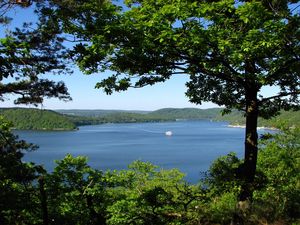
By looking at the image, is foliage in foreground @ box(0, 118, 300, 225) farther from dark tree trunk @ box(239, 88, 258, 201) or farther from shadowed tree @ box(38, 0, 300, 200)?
shadowed tree @ box(38, 0, 300, 200)

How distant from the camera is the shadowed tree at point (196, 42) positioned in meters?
5.77

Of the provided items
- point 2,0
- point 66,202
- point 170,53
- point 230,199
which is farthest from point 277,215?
point 2,0

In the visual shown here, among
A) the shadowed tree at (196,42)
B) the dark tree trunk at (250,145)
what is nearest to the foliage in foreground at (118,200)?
the dark tree trunk at (250,145)

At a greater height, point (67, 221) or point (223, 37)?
point (223, 37)

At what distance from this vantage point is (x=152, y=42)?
6.13 metres

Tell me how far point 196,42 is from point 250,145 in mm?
2672

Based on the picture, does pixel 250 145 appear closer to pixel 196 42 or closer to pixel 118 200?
pixel 196 42

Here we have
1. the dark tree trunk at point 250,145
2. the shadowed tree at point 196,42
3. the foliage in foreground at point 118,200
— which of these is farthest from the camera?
the foliage in foreground at point 118,200

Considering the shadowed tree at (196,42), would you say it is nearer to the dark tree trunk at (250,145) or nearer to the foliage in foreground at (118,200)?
the dark tree trunk at (250,145)

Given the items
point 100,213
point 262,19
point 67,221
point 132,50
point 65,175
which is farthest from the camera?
point 65,175

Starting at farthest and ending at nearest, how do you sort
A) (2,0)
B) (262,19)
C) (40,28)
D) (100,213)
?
(100,213), (40,28), (2,0), (262,19)

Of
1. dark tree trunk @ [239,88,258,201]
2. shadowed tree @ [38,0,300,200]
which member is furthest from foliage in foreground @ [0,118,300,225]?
shadowed tree @ [38,0,300,200]

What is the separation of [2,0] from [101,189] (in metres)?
6.22

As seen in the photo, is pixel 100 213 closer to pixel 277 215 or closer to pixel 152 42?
pixel 277 215
